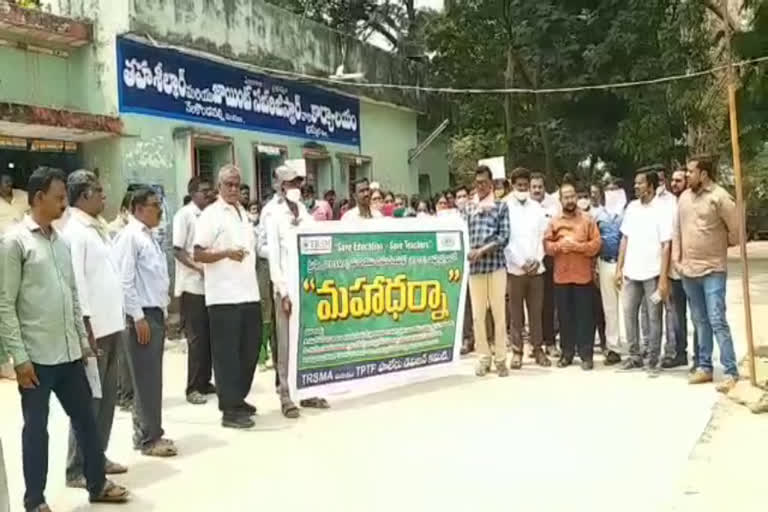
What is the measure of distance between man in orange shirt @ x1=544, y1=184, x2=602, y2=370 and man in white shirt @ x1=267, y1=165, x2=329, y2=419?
276 cm

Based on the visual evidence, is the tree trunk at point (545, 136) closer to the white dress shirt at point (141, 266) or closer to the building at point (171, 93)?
the building at point (171, 93)

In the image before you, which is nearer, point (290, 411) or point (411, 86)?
point (290, 411)

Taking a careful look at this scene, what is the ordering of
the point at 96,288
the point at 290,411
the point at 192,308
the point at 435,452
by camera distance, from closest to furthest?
the point at 96,288 < the point at 435,452 < the point at 290,411 < the point at 192,308

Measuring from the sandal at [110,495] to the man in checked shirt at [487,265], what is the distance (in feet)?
13.7

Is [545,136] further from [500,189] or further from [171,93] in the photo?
[500,189]

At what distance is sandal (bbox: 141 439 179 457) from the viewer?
5.66 m

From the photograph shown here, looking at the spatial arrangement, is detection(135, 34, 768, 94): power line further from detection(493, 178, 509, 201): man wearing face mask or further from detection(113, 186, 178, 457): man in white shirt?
detection(113, 186, 178, 457): man in white shirt

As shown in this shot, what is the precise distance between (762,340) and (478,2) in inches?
554

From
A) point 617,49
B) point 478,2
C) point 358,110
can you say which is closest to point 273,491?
point 358,110

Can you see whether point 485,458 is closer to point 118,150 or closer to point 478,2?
point 118,150

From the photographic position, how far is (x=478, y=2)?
849 inches

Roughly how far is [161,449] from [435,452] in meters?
1.74

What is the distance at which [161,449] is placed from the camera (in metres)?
5.66

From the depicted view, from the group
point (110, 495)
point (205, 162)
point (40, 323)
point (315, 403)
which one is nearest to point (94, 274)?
point (40, 323)
